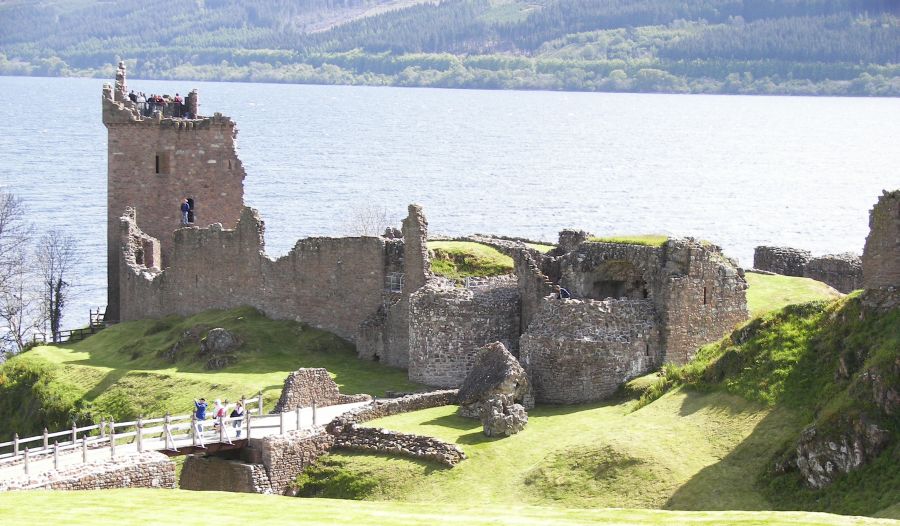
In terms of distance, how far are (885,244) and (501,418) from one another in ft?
39.2

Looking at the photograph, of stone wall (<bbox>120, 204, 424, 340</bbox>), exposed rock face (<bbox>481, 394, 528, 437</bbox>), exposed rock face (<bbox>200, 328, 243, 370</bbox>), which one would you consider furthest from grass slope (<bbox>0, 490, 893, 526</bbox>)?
stone wall (<bbox>120, 204, 424, 340</bbox>)

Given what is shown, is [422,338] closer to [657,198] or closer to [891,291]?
[891,291]

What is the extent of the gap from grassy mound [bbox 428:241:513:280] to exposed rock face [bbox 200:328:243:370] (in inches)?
318

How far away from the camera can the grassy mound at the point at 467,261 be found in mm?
67875

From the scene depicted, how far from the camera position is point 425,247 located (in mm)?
64688

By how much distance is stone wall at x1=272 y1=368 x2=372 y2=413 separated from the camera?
2207 inches

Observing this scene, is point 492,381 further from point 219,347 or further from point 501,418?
point 219,347

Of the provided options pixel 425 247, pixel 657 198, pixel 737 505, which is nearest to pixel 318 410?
pixel 425 247

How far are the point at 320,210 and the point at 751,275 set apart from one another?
95045 mm

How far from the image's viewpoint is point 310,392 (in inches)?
2235

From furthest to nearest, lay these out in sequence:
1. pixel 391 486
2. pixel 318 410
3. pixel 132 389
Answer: pixel 132 389, pixel 318 410, pixel 391 486

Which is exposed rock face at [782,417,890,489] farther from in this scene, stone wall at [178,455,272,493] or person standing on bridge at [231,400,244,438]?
person standing on bridge at [231,400,244,438]

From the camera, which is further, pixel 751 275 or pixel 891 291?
pixel 751 275

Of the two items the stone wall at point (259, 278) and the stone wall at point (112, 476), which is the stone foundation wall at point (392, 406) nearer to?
the stone wall at point (112, 476)
